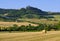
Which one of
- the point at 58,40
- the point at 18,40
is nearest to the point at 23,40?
the point at 18,40

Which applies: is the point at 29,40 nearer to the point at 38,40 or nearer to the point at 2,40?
the point at 38,40

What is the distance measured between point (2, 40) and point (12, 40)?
1530mm

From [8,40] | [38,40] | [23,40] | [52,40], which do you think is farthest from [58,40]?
[8,40]

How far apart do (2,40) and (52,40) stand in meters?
7.88

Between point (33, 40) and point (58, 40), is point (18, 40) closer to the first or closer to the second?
point (33, 40)

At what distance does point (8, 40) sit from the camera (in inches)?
1277

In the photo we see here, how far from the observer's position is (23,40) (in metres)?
33.4

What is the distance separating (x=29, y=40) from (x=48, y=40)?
9.90 feet

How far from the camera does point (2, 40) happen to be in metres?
32.2

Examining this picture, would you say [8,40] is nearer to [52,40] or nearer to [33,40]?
[33,40]

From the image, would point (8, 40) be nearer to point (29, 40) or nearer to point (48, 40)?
point (29, 40)

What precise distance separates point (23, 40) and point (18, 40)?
898 millimetres

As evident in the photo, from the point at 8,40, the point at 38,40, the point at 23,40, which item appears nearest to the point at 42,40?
the point at 38,40

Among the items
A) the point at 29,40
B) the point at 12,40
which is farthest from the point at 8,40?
the point at 29,40
